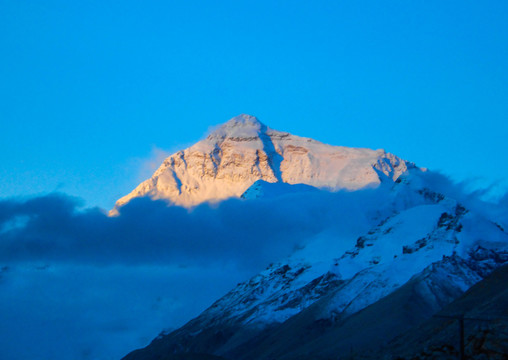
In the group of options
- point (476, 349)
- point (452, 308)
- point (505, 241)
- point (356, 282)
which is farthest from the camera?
point (505, 241)

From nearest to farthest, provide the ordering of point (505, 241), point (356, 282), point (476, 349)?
point (476, 349)
point (356, 282)
point (505, 241)

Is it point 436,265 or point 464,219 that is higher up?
point 464,219

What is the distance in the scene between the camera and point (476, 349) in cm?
4194

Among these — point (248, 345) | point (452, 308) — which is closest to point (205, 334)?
point (248, 345)

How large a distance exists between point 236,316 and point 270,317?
18.1m

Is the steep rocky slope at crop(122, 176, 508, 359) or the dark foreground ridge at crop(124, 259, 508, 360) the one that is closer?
the dark foreground ridge at crop(124, 259, 508, 360)

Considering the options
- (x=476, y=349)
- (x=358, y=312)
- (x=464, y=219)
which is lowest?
(x=476, y=349)

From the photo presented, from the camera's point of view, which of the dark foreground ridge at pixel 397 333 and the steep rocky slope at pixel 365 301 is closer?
the dark foreground ridge at pixel 397 333

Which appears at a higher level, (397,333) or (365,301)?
(365,301)

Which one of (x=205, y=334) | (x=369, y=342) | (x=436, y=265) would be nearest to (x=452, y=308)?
(x=369, y=342)

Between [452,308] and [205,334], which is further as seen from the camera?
[205,334]

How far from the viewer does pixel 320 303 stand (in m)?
154

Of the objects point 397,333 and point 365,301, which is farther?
point 365,301

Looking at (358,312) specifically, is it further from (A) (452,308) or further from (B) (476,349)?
(B) (476,349)
